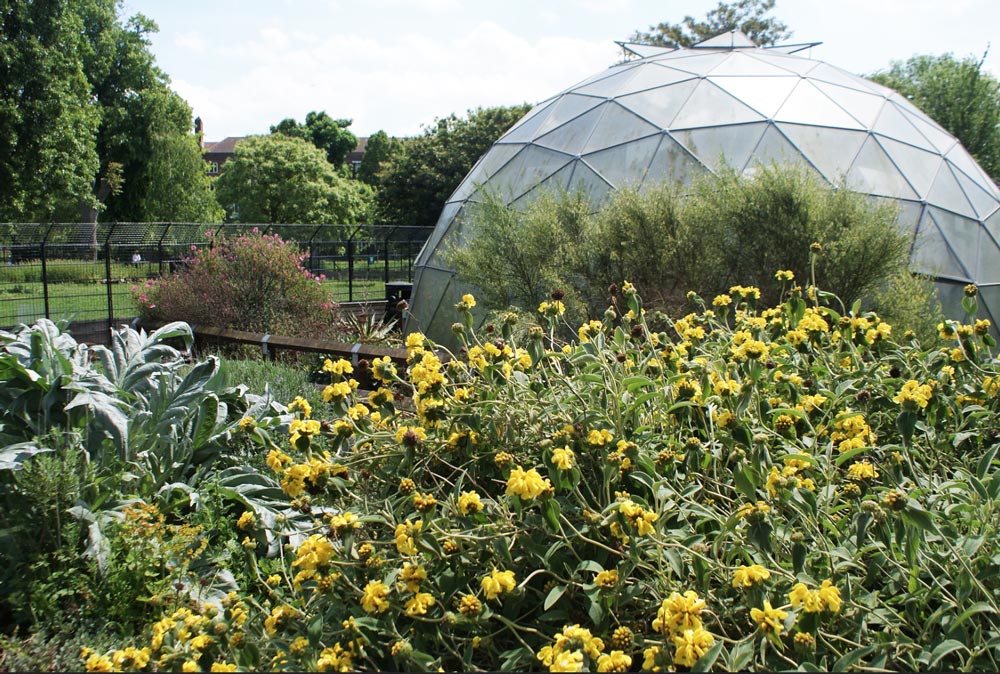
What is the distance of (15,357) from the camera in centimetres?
431

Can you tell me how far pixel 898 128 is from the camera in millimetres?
11547

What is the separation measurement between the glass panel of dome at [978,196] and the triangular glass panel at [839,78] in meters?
1.96

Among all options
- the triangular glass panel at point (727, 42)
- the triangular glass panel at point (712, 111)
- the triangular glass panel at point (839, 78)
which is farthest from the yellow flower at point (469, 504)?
the triangular glass panel at point (727, 42)

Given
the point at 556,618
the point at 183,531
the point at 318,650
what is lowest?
the point at 183,531

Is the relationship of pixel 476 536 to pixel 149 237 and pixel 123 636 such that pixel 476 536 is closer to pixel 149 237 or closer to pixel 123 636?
pixel 123 636

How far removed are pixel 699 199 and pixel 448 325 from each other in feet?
16.1

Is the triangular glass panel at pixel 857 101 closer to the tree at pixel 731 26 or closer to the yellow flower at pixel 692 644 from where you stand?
the yellow flower at pixel 692 644

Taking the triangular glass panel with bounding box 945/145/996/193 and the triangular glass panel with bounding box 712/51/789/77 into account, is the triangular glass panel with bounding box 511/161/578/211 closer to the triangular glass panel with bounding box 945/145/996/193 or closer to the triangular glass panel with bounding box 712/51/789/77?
the triangular glass panel with bounding box 712/51/789/77

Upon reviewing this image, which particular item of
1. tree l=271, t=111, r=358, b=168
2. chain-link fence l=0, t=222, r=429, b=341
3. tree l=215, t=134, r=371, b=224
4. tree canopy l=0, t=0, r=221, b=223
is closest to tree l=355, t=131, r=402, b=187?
tree l=271, t=111, r=358, b=168

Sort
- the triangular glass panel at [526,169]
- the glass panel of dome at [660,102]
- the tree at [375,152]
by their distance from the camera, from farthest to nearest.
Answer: the tree at [375,152]
the triangular glass panel at [526,169]
the glass panel of dome at [660,102]

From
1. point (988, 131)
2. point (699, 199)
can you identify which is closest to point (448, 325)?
point (699, 199)

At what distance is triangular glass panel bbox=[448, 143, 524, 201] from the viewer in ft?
40.8

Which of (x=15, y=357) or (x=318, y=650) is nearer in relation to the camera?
(x=318, y=650)

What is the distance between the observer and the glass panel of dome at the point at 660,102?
11.2 m
